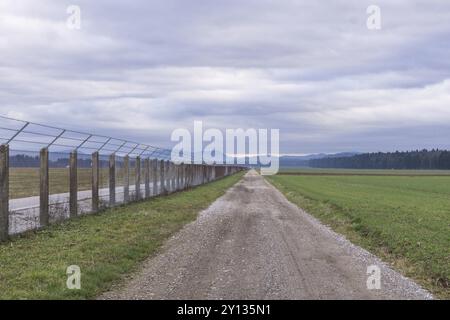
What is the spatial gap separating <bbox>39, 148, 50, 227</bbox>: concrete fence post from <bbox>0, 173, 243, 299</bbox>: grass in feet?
1.19

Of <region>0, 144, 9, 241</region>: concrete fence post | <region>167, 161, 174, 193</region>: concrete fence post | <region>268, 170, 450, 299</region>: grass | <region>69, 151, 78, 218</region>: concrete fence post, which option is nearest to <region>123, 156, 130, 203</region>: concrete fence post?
<region>69, 151, 78, 218</region>: concrete fence post

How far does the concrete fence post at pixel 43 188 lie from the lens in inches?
599

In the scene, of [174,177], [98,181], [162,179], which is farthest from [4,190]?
[174,177]

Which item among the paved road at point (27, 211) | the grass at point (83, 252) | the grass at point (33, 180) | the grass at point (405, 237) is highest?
the grass at point (33, 180)

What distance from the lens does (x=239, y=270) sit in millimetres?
10312

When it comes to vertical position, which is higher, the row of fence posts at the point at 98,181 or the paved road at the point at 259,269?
the row of fence posts at the point at 98,181

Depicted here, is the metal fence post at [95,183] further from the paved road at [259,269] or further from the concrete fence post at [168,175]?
the concrete fence post at [168,175]

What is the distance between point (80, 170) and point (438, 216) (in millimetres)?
13480

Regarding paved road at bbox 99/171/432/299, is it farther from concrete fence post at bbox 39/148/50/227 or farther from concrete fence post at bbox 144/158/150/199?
concrete fence post at bbox 144/158/150/199

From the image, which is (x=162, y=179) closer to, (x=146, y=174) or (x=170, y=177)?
(x=170, y=177)

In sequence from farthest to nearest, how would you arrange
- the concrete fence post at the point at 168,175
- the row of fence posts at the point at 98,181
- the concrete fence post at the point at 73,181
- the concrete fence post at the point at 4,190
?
the concrete fence post at the point at 168,175
the concrete fence post at the point at 73,181
the row of fence posts at the point at 98,181
the concrete fence post at the point at 4,190

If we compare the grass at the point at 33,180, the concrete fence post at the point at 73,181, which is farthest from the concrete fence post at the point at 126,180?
the concrete fence post at the point at 73,181

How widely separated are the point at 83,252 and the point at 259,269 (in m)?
3.82

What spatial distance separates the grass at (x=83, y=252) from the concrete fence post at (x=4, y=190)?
375 mm
